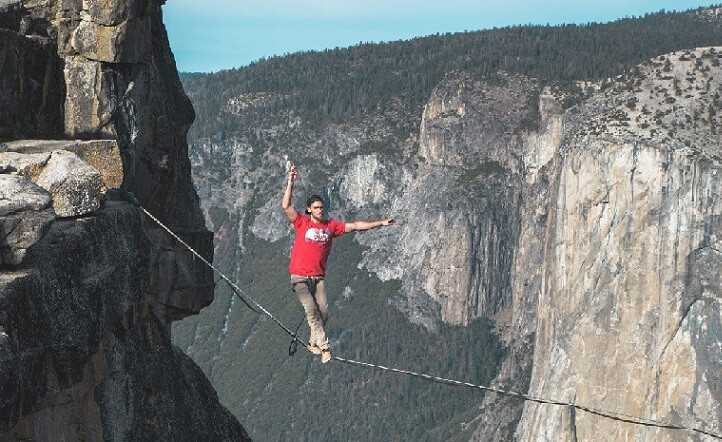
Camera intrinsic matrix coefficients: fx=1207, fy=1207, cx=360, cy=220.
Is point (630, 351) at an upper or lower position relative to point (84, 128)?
lower

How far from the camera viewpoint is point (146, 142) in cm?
2564

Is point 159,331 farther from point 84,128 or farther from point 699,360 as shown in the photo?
point 699,360

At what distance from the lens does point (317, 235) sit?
70.1ft

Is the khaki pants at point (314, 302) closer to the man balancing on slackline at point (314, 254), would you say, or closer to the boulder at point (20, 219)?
the man balancing on slackline at point (314, 254)

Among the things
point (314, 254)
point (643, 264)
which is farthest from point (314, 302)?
point (643, 264)

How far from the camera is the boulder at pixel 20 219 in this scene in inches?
592

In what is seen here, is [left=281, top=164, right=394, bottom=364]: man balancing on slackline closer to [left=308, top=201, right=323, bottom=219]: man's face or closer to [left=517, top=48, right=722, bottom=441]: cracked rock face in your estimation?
[left=308, top=201, right=323, bottom=219]: man's face

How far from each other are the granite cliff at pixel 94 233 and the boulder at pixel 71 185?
22 mm

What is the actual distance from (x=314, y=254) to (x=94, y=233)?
5248mm

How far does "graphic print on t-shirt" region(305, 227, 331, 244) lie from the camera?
840 inches

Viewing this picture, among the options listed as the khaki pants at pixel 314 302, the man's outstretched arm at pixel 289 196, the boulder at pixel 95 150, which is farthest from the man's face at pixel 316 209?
the boulder at pixel 95 150

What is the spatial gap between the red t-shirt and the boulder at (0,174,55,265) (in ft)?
21.3

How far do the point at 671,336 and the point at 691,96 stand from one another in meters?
24.1

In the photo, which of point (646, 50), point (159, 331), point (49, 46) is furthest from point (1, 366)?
point (646, 50)
